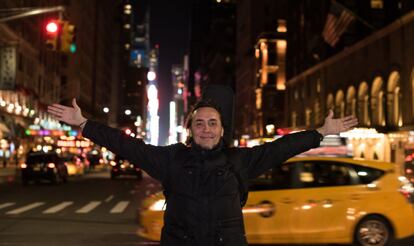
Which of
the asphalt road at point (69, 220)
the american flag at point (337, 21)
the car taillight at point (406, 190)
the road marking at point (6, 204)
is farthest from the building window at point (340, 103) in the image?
the car taillight at point (406, 190)

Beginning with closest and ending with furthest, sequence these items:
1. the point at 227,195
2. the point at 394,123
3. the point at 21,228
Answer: the point at 227,195
the point at 21,228
the point at 394,123

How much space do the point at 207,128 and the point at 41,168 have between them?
31.5 m

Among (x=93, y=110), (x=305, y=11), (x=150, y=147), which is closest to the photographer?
(x=150, y=147)

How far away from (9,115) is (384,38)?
3226 centimetres

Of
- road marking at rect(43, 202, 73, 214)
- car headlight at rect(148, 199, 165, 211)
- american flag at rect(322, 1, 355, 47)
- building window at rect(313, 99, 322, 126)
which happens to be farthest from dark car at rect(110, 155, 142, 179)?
car headlight at rect(148, 199, 165, 211)

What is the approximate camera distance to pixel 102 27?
13912cm

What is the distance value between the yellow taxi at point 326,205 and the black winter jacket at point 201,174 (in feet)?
21.0

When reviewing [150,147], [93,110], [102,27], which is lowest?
[150,147]

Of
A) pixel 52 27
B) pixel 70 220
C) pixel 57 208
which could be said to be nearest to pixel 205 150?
pixel 70 220

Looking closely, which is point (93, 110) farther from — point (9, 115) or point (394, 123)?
point (394, 123)

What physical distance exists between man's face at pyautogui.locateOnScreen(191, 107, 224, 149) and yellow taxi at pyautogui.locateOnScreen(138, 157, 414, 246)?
6.60 meters

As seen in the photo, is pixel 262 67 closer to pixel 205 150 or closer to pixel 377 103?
pixel 377 103

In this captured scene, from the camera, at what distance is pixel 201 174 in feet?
12.0

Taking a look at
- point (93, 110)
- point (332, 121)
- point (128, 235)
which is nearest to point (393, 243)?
point (128, 235)
